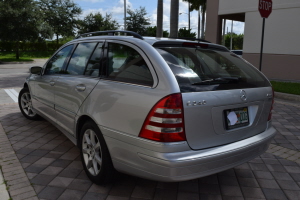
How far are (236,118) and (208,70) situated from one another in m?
0.56

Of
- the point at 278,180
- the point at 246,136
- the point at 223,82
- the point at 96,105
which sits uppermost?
the point at 223,82

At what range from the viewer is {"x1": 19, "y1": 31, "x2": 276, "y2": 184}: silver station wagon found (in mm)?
2400

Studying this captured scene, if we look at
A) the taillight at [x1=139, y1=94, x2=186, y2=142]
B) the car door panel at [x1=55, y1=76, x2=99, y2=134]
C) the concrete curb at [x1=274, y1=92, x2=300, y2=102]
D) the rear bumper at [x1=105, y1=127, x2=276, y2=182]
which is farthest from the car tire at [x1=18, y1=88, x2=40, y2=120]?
the concrete curb at [x1=274, y1=92, x2=300, y2=102]

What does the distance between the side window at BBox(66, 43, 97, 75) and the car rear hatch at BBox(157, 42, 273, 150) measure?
1.17 metres

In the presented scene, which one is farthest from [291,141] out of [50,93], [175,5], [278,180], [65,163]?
[175,5]

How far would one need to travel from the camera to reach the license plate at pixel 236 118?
2678mm

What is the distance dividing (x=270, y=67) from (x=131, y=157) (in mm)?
11877

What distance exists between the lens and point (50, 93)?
425 cm

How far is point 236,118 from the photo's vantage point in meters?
2.76

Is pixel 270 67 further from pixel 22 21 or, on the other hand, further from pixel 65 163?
pixel 22 21

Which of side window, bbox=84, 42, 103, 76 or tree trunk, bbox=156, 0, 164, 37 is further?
tree trunk, bbox=156, 0, 164, 37

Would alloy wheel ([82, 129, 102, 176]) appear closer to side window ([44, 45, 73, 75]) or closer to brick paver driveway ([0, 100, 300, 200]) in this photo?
brick paver driveway ([0, 100, 300, 200])

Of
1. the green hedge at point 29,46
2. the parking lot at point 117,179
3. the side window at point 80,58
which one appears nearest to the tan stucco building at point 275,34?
the parking lot at point 117,179

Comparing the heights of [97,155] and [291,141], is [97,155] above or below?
above
